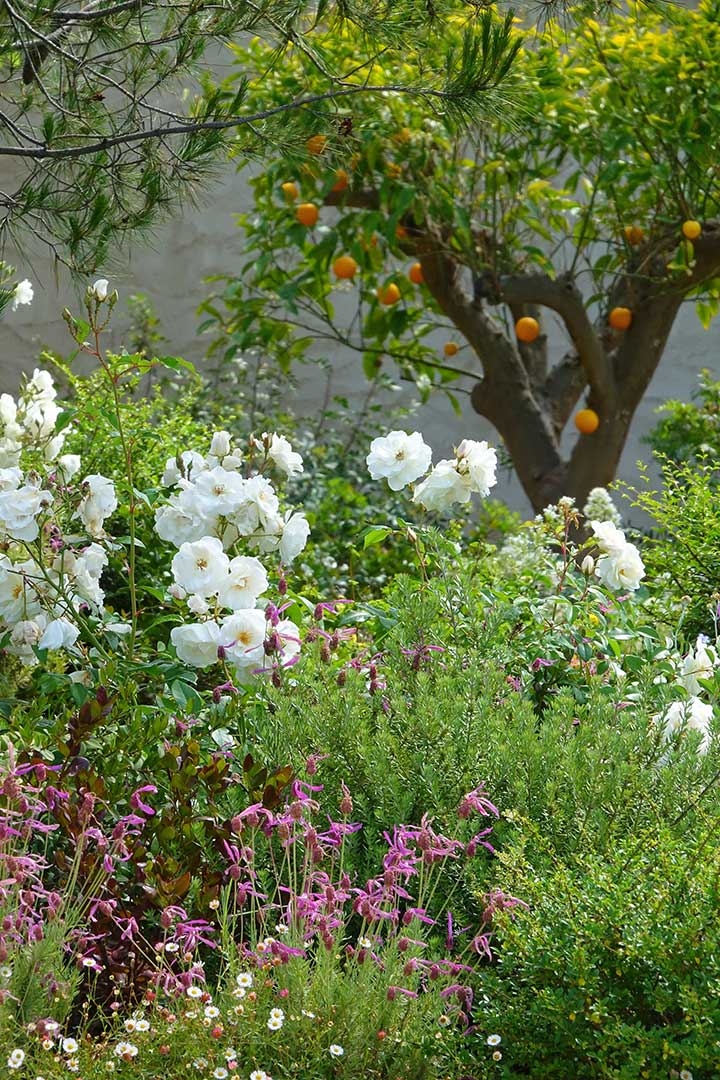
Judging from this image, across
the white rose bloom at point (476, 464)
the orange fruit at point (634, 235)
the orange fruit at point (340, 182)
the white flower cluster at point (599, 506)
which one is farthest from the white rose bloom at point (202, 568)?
the orange fruit at point (634, 235)

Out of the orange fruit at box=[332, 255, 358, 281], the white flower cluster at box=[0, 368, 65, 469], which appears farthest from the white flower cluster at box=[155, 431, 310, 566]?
the orange fruit at box=[332, 255, 358, 281]

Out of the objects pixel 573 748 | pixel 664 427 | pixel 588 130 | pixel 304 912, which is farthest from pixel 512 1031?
pixel 664 427

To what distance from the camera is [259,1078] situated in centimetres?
128

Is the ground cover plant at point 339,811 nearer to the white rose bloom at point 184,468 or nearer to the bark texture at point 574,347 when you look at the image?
the white rose bloom at point 184,468

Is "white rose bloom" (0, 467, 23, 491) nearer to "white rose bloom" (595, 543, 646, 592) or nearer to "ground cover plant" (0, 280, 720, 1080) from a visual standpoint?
"ground cover plant" (0, 280, 720, 1080)

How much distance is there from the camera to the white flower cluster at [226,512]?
6.61 feet

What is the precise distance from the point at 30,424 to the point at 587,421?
2187 mm

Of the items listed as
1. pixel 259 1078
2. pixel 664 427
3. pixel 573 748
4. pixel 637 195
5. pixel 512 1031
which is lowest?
pixel 259 1078

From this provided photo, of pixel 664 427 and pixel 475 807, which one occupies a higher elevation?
pixel 664 427

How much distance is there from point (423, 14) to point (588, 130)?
193 centimetres

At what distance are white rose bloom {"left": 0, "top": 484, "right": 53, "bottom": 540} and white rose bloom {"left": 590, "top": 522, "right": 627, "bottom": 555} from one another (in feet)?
3.01

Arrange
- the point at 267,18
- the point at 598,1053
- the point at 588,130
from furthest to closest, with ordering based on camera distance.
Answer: the point at 588,130, the point at 267,18, the point at 598,1053

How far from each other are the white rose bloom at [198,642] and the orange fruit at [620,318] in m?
2.71

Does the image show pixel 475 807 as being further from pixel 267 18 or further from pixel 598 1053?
pixel 267 18
